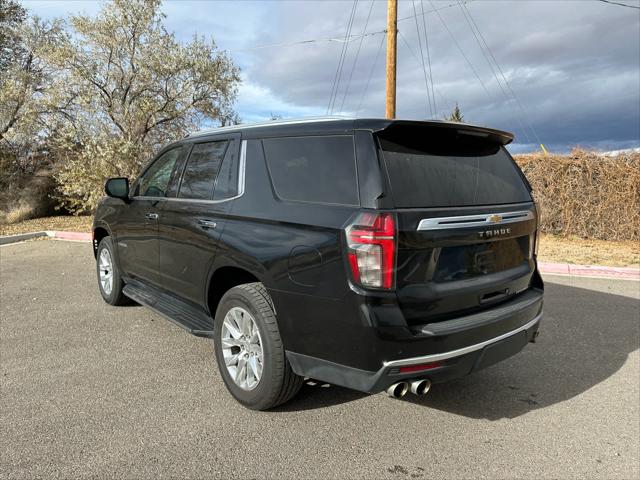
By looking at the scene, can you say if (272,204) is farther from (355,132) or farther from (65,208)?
(65,208)

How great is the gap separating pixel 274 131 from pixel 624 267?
785cm

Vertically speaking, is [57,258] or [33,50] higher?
[33,50]

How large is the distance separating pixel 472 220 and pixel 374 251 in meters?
0.72

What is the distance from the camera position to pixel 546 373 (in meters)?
3.92

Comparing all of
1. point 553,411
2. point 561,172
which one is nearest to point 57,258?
point 553,411

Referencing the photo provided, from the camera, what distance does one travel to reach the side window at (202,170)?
3.71m

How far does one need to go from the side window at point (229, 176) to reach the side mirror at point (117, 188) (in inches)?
68.3

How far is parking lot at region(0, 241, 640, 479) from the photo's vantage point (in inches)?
104

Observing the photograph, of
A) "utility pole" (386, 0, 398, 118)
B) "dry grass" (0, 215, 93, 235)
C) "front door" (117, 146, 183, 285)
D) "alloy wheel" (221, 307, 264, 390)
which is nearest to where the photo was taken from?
"alloy wheel" (221, 307, 264, 390)

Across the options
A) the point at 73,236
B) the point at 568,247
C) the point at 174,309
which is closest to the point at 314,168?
the point at 174,309

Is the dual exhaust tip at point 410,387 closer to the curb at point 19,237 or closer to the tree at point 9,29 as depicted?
the curb at point 19,237

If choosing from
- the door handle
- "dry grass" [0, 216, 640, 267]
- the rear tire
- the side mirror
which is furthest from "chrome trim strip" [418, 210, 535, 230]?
"dry grass" [0, 216, 640, 267]

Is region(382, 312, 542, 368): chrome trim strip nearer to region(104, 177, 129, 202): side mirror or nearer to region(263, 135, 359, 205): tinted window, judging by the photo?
region(263, 135, 359, 205): tinted window

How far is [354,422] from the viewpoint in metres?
3.11
